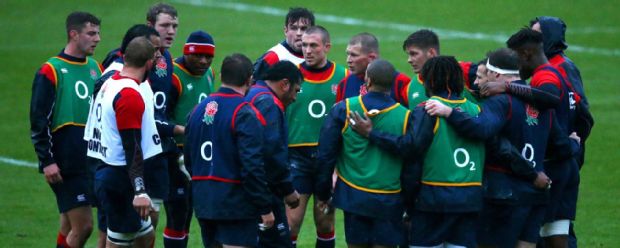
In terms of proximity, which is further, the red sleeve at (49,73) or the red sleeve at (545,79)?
the red sleeve at (49,73)

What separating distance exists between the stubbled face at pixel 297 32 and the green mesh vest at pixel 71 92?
2133 millimetres

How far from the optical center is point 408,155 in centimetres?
959

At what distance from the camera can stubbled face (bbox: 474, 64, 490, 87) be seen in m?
10.0

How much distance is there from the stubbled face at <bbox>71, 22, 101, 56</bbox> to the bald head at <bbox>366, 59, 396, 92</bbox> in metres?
3.25

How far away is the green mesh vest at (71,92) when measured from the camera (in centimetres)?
1145

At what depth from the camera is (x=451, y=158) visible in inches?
381

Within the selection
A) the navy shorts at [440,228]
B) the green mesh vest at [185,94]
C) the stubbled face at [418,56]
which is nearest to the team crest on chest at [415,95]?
the stubbled face at [418,56]

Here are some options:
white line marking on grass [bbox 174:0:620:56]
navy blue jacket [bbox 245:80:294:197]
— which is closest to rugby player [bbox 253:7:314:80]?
navy blue jacket [bbox 245:80:294:197]

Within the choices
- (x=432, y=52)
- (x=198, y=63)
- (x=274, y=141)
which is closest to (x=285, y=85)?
(x=274, y=141)

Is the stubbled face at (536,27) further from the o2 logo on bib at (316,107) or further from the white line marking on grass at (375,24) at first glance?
the white line marking on grass at (375,24)

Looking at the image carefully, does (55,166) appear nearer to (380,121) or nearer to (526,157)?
(380,121)

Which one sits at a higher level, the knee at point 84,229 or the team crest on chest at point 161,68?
the team crest on chest at point 161,68

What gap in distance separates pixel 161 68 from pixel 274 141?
2324 millimetres

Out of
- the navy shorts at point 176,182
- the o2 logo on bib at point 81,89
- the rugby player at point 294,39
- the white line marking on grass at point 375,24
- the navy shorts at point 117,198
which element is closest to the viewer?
the navy shorts at point 117,198
